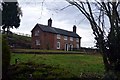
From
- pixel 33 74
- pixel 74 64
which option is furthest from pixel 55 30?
pixel 33 74

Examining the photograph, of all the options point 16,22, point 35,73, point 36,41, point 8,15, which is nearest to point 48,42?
point 36,41

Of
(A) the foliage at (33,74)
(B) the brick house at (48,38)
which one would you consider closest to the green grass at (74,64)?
(A) the foliage at (33,74)

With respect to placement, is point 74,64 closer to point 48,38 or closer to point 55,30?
point 48,38

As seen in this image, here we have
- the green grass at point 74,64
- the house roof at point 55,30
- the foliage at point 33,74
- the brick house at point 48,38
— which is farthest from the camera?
the house roof at point 55,30

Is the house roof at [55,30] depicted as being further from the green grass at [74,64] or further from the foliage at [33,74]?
the foliage at [33,74]

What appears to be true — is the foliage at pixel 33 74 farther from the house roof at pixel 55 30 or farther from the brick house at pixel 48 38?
the house roof at pixel 55 30

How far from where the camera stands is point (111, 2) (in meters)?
11.1

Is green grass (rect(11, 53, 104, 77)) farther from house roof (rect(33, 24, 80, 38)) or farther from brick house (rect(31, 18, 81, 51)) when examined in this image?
house roof (rect(33, 24, 80, 38))

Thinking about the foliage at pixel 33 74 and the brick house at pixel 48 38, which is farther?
the brick house at pixel 48 38

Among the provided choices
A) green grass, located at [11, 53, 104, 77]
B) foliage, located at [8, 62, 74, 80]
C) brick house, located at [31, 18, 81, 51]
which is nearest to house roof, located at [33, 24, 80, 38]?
brick house, located at [31, 18, 81, 51]

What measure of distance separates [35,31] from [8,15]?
633 inches

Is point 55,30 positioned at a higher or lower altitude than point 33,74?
higher

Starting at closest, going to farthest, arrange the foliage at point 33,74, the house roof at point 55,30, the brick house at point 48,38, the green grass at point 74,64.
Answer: the foliage at point 33,74 < the green grass at point 74,64 < the brick house at point 48,38 < the house roof at point 55,30

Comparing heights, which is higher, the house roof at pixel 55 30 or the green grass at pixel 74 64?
the house roof at pixel 55 30
